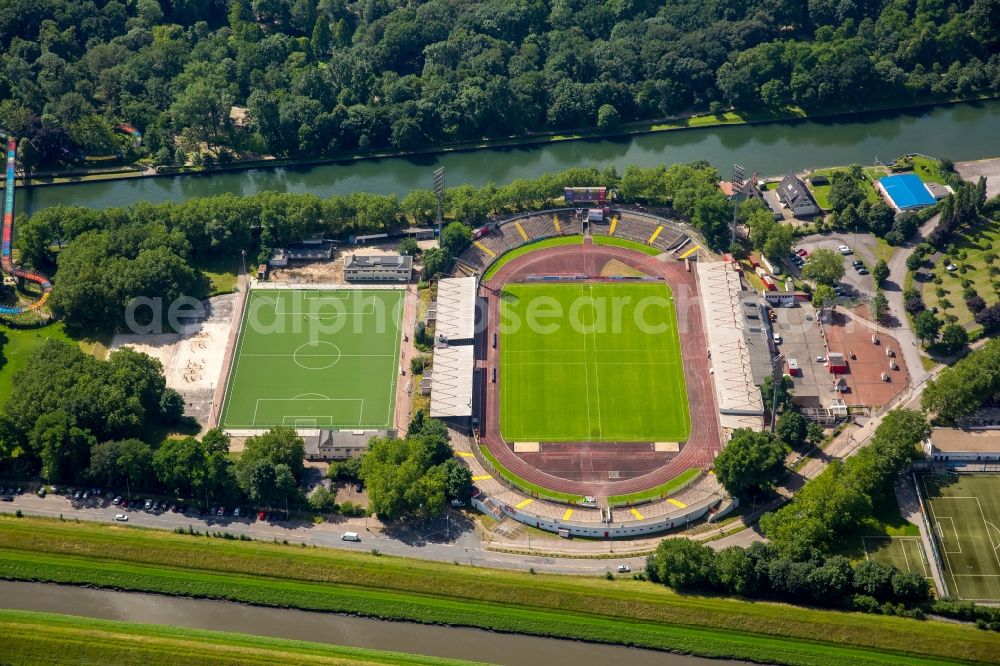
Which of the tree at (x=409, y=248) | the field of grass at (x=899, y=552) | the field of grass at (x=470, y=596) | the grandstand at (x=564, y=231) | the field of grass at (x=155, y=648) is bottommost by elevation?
the field of grass at (x=155, y=648)

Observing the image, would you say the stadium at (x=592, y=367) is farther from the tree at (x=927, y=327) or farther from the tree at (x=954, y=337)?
the tree at (x=954, y=337)

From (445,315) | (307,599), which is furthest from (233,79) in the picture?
(307,599)

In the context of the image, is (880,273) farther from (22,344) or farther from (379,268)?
(22,344)

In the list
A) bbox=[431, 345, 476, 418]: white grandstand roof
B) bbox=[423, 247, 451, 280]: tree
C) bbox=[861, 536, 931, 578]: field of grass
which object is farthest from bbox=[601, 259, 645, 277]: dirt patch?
bbox=[861, 536, 931, 578]: field of grass

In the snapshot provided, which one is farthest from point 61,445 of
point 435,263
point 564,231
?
point 564,231

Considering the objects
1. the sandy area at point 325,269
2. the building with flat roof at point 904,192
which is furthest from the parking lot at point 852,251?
the sandy area at point 325,269

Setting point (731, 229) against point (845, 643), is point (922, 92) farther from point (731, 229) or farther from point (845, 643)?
point (845, 643)

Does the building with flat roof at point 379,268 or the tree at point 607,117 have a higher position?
the tree at point 607,117
